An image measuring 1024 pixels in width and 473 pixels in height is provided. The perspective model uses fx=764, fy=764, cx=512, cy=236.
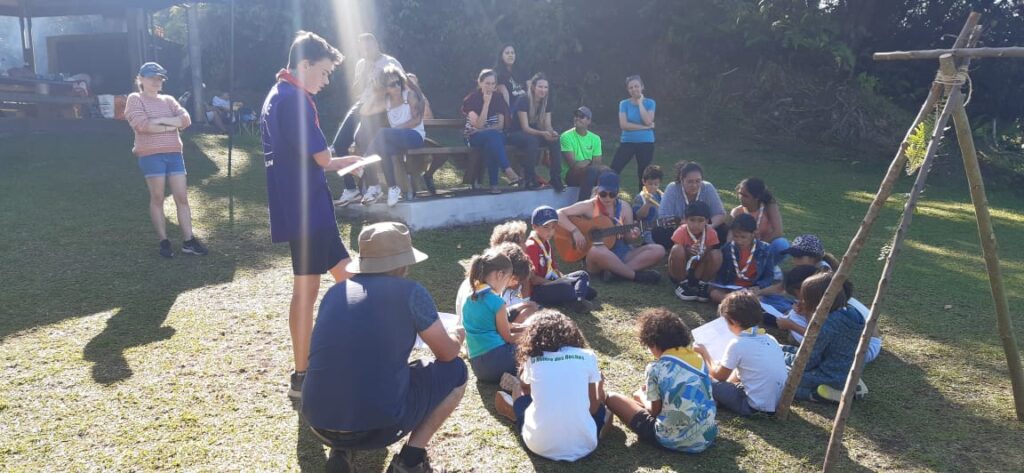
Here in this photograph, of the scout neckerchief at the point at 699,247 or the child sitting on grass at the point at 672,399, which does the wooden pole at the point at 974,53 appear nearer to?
the child sitting on grass at the point at 672,399

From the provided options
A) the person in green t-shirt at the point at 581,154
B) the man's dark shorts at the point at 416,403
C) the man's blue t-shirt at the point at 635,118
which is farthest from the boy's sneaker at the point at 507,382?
the man's blue t-shirt at the point at 635,118

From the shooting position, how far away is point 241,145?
13.0 meters

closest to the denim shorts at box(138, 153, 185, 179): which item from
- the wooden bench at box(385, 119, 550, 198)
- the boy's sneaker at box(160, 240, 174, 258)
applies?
the boy's sneaker at box(160, 240, 174, 258)

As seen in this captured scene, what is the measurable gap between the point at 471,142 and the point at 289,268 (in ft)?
9.21

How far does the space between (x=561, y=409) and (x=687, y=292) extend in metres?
3.00

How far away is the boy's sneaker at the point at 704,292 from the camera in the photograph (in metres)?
6.02

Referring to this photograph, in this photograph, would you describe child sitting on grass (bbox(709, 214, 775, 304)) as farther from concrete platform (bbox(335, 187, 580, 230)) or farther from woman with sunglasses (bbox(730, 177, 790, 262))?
concrete platform (bbox(335, 187, 580, 230))

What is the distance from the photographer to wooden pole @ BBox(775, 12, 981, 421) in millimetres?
3646

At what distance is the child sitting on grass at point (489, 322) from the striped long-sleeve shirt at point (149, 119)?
3528mm

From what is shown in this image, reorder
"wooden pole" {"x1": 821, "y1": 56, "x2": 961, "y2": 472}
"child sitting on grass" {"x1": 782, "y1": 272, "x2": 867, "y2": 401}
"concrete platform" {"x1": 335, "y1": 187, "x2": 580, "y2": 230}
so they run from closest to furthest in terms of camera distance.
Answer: "wooden pole" {"x1": 821, "y1": 56, "x2": 961, "y2": 472} → "child sitting on grass" {"x1": 782, "y1": 272, "x2": 867, "y2": 401} → "concrete platform" {"x1": 335, "y1": 187, "x2": 580, "y2": 230}

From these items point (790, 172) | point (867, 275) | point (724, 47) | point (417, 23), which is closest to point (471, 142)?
point (867, 275)

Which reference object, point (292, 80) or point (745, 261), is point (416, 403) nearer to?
point (292, 80)

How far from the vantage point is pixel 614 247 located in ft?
22.2

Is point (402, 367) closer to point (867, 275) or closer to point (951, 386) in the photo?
point (951, 386)
